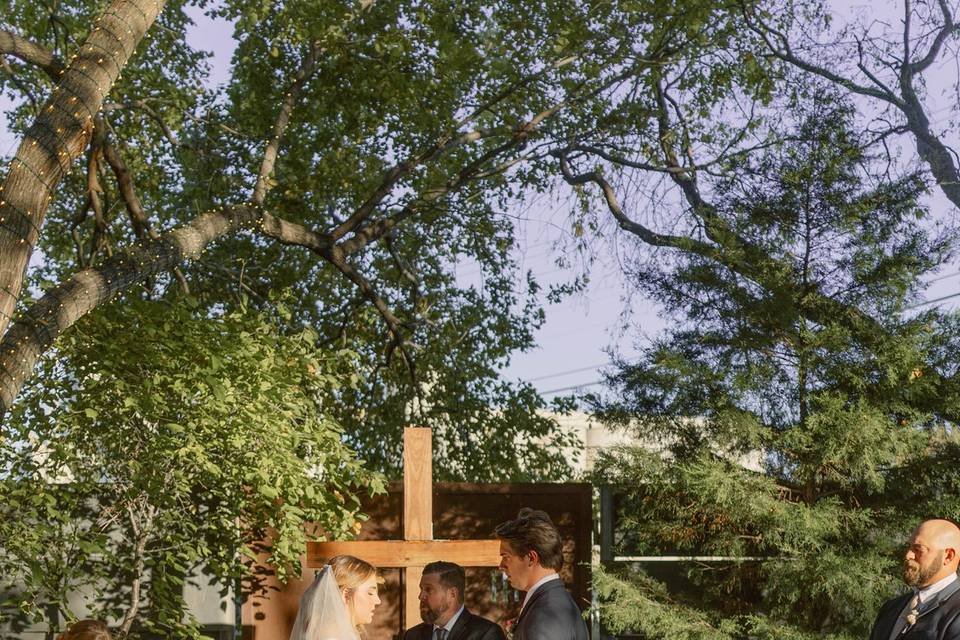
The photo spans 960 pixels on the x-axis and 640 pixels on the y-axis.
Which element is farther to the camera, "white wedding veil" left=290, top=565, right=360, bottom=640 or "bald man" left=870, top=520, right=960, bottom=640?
"bald man" left=870, top=520, right=960, bottom=640

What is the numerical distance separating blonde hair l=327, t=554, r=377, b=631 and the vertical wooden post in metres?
3.63

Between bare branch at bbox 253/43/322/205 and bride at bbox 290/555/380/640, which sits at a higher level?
bare branch at bbox 253/43/322/205

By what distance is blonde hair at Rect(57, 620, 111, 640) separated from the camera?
4285 millimetres

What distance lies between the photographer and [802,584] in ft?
30.1

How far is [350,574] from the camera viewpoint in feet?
17.1

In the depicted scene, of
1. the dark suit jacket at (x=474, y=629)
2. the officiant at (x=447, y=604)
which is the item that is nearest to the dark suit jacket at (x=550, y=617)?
the dark suit jacket at (x=474, y=629)

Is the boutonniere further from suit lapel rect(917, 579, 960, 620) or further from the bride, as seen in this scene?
the bride

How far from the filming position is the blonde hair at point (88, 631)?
429 cm

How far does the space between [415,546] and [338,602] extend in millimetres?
3804

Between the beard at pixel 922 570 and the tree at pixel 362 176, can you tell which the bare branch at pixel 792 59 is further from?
the beard at pixel 922 570

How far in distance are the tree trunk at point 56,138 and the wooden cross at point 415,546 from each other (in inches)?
Result: 123

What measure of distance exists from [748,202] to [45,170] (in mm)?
6014

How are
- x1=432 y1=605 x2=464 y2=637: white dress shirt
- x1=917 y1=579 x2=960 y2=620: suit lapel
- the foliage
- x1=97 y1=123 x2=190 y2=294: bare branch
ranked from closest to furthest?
x1=917 y1=579 x2=960 y2=620: suit lapel → x1=432 y1=605 x2=464 y2=637: white dress shirt → the foliage → x1=97 y1=123 x2=190 y2=294: bare branch

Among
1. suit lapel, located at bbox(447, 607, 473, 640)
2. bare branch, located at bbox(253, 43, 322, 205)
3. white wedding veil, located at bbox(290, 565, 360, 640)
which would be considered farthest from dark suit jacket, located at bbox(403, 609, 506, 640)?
bare branch, located at bbox(253, 43, 322, 205)
